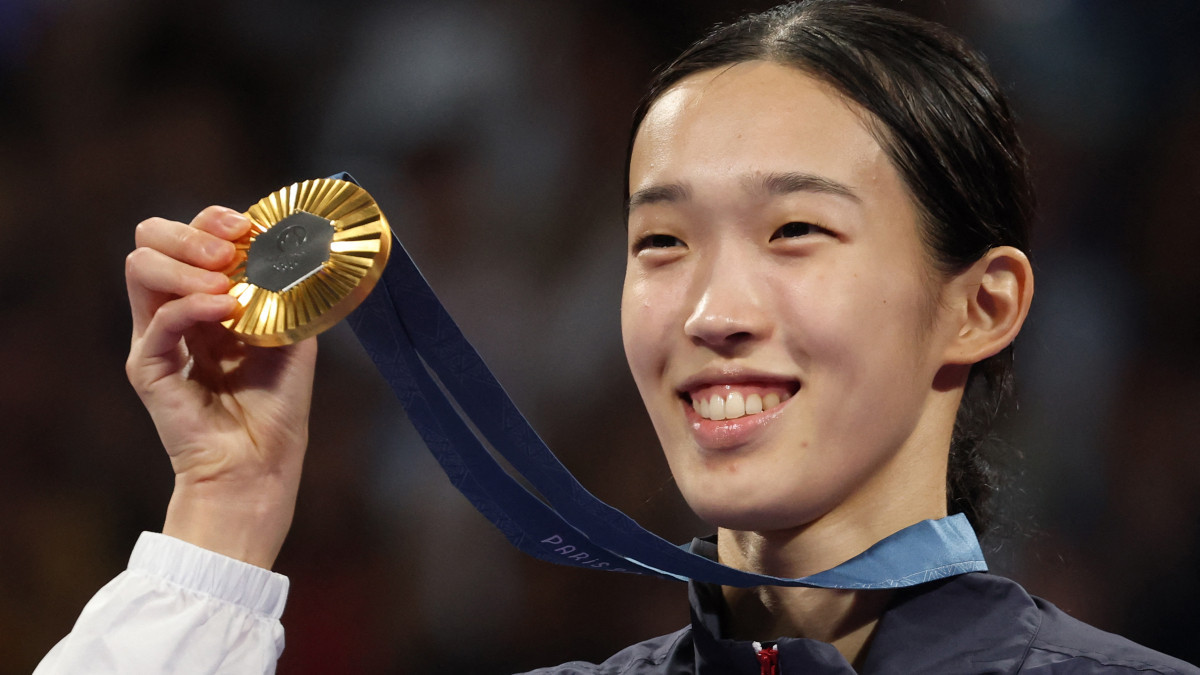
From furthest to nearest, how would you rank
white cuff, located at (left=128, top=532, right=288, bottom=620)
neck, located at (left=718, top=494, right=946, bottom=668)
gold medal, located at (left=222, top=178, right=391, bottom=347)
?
1. neck, located at (left=718, top=494, right=946, bottom=668)
2. white cuff, located at (left=128, top=532, right=288, bottom=620)
3. gold medal, located at (left=222, top=178, right=391, bottom=347)

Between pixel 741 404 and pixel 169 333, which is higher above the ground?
pixel 169 333

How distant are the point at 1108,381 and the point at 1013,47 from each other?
70 centimetres

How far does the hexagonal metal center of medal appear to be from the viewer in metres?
1.23

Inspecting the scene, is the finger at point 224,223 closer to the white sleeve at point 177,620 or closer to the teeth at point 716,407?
the white sleeve at point 177,620

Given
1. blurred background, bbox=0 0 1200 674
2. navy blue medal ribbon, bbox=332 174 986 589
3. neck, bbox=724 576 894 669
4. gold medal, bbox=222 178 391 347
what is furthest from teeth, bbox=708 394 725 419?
blurred background, bbox=0 0 1200 674

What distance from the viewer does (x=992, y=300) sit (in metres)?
1.50

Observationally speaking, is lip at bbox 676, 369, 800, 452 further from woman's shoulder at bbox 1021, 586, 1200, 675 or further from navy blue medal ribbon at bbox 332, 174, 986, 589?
woman's shoulder at bbox 1021, 586, 1200, 675

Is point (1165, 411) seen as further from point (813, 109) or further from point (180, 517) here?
point (180, 517)

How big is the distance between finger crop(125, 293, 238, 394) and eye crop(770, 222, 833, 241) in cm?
61

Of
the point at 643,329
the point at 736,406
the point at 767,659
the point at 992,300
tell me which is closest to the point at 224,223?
the point at 643,329

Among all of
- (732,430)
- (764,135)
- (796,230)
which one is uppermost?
(764,135)

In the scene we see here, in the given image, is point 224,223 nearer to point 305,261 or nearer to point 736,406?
point 305,261

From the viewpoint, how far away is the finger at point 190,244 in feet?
4.25

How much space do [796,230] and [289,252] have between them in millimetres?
564
